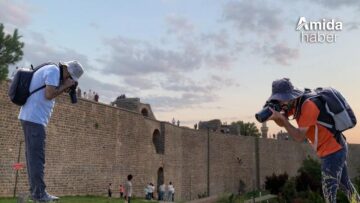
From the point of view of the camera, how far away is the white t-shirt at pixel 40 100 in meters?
3.64

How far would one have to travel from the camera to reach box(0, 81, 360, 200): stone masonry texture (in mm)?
19094

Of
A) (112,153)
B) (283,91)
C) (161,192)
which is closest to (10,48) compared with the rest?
(112,153)

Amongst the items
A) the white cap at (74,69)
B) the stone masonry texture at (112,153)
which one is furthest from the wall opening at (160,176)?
the white cap at (74,69)

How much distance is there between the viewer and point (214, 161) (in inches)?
1587

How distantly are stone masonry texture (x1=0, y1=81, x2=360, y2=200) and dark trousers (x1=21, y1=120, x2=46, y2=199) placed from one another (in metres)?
15.4

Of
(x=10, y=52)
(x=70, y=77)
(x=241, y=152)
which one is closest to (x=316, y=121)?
(x=70, y=77)

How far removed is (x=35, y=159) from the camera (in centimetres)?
354

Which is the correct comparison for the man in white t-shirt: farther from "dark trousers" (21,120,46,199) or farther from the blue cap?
the blue cap

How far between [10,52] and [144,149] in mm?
14908

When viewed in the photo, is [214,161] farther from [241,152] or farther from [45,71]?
[45,71]

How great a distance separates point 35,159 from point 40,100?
44 centimetres

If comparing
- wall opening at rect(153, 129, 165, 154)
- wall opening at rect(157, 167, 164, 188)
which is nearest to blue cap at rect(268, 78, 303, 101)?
wall opening at rect(157, 167, 164, 188)

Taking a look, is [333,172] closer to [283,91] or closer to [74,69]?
[283,91]

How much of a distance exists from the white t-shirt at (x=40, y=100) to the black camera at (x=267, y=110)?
1.47 metres
